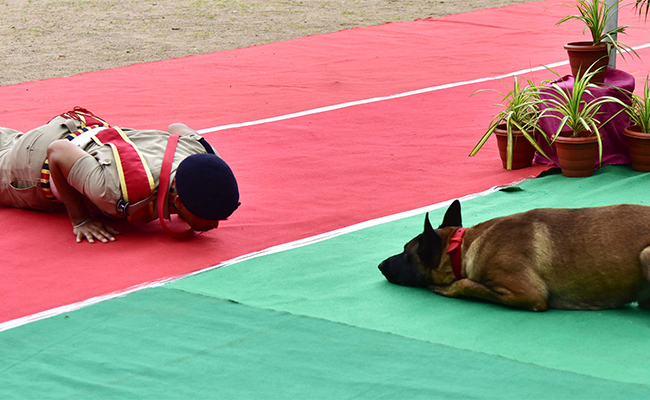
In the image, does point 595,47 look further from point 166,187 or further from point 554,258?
point 166,187

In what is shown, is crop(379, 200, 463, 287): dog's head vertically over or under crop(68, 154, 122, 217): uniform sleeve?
under

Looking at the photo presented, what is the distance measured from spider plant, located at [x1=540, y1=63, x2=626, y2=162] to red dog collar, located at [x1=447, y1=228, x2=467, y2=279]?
2282 millimetres

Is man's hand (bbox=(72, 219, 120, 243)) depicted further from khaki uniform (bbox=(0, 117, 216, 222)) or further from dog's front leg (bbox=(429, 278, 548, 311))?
dog's front leg (bbox=(429, 278, 548, 311))

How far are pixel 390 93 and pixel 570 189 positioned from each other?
12.7 feet

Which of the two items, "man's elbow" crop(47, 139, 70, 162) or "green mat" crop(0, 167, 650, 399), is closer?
"green mat" crop(0, 167, 650, 399)

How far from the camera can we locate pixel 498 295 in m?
3.63

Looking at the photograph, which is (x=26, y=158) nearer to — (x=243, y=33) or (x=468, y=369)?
(x=468, y=369)

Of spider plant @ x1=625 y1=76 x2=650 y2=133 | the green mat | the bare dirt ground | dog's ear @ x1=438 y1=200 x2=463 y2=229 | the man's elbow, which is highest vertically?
the bare dirt ground

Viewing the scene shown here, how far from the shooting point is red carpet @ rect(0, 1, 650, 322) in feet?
15.4

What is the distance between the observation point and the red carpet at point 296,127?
4695 millimetres

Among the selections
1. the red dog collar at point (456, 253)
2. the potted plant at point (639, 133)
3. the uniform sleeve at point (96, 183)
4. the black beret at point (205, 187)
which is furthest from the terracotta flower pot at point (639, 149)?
the uniform sleeve at point (96, 183)

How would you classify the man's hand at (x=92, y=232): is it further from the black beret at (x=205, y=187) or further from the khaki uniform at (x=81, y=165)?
the black beret at (x=205, y=187)

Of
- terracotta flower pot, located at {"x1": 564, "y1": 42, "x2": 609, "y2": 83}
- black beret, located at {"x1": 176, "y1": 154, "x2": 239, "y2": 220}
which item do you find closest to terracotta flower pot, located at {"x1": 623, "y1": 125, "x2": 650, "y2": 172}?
terracotta flower pot, located at {"x1": 564, "y1": 42, "x2": 609, "y2": 83}

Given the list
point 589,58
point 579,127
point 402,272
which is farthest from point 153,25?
point 402,272
